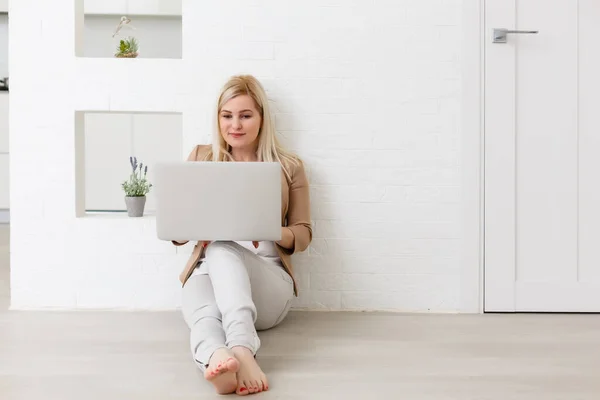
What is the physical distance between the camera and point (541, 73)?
103 inches

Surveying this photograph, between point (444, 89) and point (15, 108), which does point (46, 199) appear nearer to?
point (15, 108)

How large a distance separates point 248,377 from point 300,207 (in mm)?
909

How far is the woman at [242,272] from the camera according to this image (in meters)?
1.74

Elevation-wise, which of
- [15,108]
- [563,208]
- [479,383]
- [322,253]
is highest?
[15,108]

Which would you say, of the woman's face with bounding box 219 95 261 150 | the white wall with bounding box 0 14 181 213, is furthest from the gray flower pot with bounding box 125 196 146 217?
the white wall with bounding box 0 14 181 213

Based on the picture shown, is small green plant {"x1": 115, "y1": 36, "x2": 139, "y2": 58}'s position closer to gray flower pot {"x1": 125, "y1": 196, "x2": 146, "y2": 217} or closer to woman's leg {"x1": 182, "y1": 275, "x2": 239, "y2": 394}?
gray flower pot {"x1": 125, "y1": 196, "x2": 146, "y2": 217}

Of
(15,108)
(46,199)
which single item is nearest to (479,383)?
(46,199)

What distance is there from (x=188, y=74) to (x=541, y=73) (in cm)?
134

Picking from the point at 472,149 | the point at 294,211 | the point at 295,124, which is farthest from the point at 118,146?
the point at 472,149

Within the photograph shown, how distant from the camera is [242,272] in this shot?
6.68 feet

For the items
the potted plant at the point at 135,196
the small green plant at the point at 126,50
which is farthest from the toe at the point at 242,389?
the small green plant at the point at 126,50

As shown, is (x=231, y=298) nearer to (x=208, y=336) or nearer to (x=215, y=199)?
(x=208, y=336)

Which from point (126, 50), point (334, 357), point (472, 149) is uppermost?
point (126, 50)

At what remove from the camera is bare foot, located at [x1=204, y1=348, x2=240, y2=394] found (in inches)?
64.5
